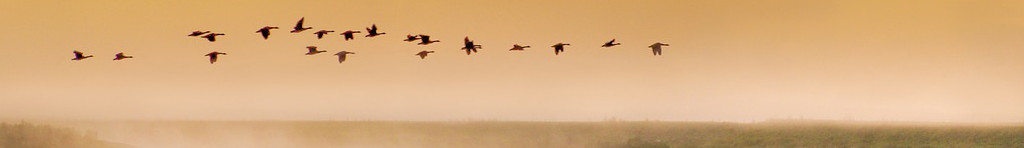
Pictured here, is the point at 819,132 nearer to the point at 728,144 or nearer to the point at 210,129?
the point at 728,144

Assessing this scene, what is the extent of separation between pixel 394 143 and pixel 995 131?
46.4 feet

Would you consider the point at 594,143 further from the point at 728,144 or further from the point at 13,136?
the point at 13,136

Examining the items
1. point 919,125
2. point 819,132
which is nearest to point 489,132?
point 819,132

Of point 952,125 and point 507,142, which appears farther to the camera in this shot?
point 507,142

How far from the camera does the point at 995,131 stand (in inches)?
1153

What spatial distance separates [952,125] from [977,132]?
1.10 metres

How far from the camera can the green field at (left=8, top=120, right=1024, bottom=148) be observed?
1179 inches

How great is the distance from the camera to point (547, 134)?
31000mm

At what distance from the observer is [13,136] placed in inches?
1201

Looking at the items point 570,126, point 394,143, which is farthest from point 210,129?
point 570,126

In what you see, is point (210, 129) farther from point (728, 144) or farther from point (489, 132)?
point (728, 144)

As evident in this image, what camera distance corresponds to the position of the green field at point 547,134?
98.2 feet

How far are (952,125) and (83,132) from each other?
1997 centimetres

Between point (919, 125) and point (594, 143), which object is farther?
point (594, 143)
